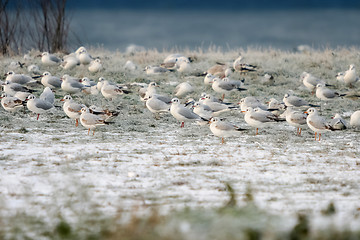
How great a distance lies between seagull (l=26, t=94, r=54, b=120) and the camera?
12492 mm

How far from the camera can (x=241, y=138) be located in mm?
11000

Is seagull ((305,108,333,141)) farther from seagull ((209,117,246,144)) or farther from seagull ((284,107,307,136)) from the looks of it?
seagull ((209,117,246,144))

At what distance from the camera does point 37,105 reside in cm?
1252

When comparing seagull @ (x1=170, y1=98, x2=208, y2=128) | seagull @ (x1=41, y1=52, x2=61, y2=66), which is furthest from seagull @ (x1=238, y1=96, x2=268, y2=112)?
seagull @ (x1=41, y1=52, x2=61, y2=66)

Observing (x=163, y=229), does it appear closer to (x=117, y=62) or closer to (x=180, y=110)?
(x=180, y=110)

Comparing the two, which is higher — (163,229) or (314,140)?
(163,229)

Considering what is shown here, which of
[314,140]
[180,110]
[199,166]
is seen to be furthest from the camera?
[180,110]

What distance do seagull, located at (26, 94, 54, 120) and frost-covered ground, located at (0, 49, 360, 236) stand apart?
295 millimetres

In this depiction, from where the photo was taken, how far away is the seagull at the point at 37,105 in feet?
41.0

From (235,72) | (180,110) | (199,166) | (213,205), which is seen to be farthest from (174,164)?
(235,72)

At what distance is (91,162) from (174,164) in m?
1.40

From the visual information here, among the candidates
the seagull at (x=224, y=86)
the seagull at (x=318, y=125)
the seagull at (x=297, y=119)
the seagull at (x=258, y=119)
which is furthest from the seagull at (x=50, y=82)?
the seagull at (x=318, y=125)

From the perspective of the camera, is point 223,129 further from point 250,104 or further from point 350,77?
point 350,77

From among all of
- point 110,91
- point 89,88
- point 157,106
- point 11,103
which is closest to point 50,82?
point 89,88
